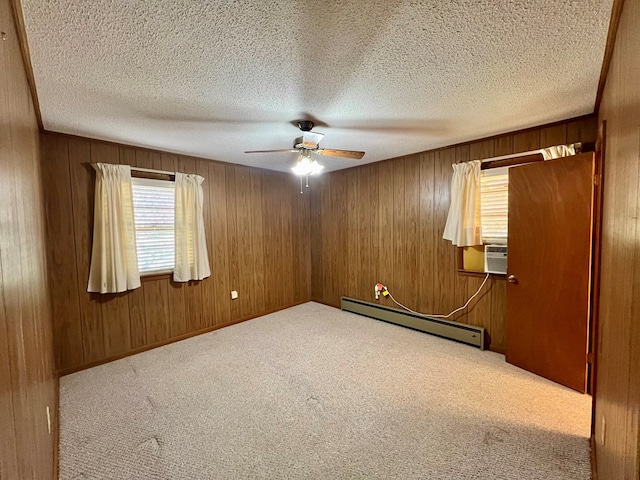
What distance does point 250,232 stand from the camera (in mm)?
4426

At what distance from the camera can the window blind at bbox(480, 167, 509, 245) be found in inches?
119

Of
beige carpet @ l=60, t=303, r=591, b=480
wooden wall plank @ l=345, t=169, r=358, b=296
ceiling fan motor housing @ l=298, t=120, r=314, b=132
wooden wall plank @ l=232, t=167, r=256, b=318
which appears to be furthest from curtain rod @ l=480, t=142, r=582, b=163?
wooden wall plank @ l=232, t=167, r=256, b=318

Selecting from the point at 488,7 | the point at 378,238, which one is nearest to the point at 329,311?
the point at 378,238

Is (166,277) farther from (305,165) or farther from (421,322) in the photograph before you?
(421,322)

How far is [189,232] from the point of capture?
3643mm

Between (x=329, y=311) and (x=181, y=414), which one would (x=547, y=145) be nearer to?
(x=329, y=311)

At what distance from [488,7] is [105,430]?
3.42 metres

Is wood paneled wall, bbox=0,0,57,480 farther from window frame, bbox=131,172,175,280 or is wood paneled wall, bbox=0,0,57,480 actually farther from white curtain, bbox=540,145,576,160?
white curtain, bbox=540,145,576,160

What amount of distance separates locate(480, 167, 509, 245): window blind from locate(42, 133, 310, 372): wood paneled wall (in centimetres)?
293

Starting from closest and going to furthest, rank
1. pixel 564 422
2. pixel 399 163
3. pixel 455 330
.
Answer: pixel 564 422
pixel 455 330
pixel 399 163

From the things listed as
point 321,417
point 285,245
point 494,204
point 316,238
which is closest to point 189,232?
point 285,245

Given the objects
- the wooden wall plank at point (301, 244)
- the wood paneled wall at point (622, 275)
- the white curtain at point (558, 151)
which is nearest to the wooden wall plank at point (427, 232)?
the white curtain at point (558, 151)

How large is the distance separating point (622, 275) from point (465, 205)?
2.22 meters

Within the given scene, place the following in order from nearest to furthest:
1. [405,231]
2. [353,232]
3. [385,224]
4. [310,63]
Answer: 1. [310,63]
2. [405,231]
3. [385,224]
4. [353,232]
